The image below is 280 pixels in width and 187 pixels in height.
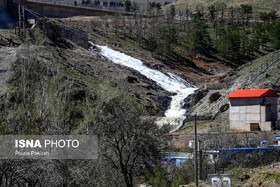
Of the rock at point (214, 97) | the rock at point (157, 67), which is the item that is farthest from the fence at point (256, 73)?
the rock at point (157, 67)

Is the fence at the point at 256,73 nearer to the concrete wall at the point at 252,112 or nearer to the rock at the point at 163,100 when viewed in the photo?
the concrete wall at the point at 252,112

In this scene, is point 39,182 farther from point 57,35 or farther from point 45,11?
point 45,11

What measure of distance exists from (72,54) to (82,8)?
45187mm

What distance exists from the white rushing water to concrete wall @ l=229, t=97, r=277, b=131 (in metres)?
19.0

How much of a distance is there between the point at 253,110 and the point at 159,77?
33.5m

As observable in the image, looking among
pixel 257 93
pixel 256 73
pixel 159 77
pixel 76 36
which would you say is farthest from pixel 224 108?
pixel 76 36

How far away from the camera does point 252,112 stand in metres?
43.9

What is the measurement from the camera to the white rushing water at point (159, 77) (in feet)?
221

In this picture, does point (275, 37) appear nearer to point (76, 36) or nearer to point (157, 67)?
point (157, 67)

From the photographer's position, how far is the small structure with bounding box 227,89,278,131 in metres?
42.8

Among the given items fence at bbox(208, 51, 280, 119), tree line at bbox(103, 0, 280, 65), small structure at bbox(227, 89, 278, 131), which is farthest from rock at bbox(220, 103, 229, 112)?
tree line at bbox(103, 0, 280, 65)

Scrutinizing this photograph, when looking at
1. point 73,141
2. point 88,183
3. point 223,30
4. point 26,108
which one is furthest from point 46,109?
point 223,30

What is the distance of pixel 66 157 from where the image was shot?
2753cm

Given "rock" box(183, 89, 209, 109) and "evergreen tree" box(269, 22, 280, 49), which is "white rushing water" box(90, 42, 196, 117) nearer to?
"rock" box(183, 89, 209, 109)
